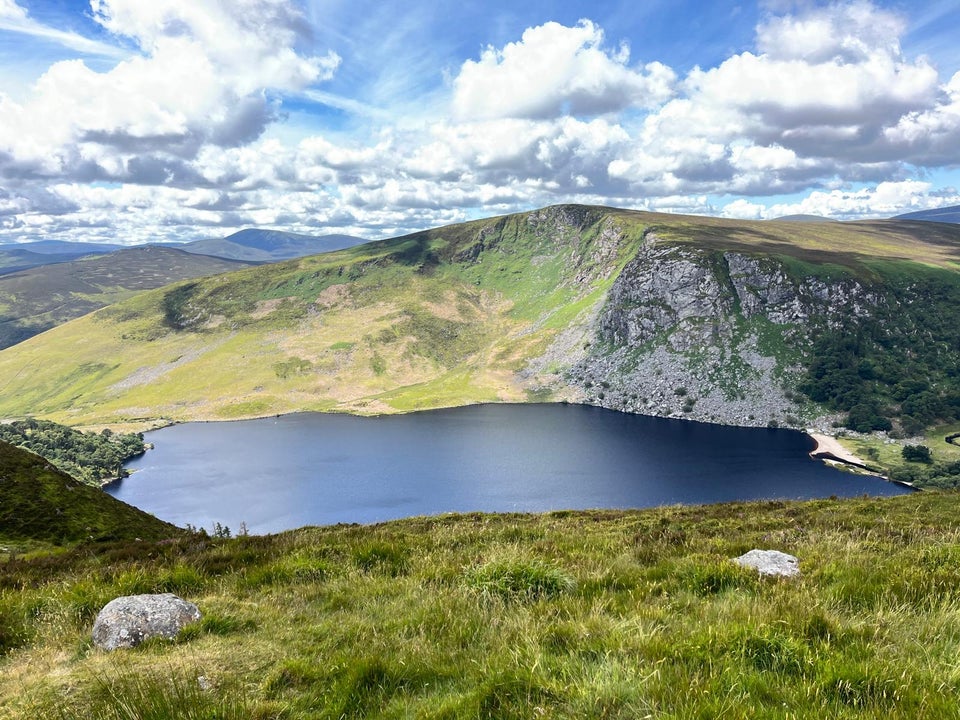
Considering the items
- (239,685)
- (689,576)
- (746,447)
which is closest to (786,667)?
(689,576)

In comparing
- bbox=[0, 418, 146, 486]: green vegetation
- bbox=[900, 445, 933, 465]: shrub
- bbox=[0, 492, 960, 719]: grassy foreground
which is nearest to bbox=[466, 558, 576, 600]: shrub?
bbox=[0, 492, 960, 719]: grassy foreground

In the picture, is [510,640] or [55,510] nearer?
[510,640]

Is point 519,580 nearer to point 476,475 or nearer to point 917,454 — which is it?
point 476,475

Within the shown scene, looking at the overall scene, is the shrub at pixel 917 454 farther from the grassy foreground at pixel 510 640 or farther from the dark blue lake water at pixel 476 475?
the grassy foreground at pixel 510 640

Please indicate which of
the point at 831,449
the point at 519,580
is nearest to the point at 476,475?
the point at 831,449

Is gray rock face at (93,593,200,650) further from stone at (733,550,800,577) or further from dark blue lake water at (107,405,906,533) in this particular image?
dark blue lake water at (107,405,906,533)

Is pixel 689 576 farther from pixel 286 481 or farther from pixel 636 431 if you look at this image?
pixel 636 431

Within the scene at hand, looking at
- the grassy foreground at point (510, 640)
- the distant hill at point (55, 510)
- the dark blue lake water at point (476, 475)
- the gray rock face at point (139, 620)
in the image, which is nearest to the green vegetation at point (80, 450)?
the dark blue lake water at point (476, 475)
